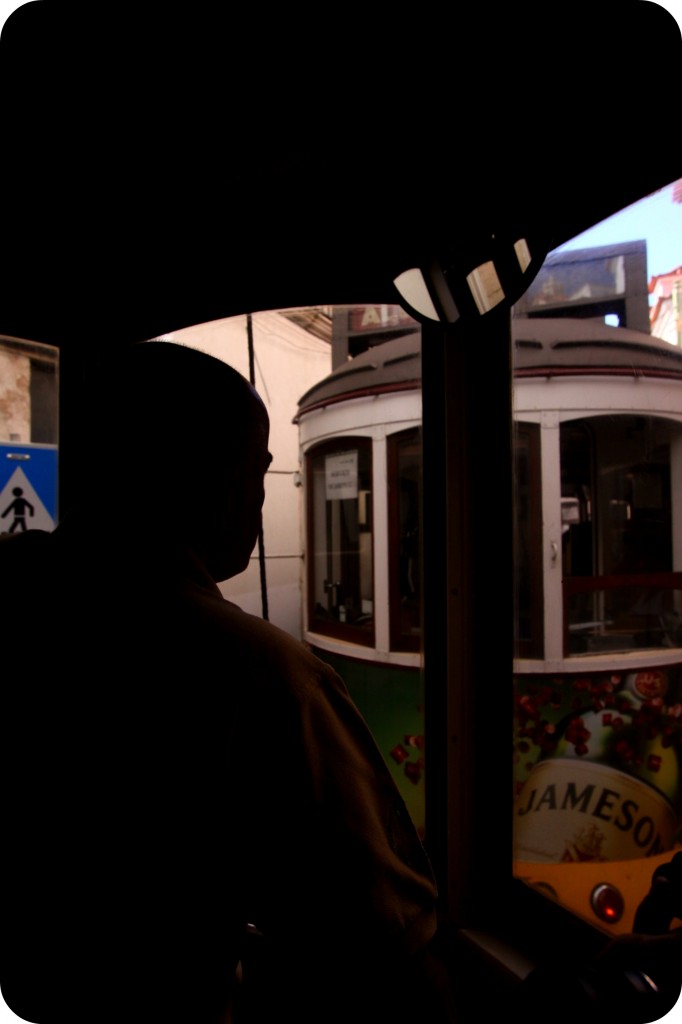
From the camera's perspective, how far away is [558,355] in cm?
262

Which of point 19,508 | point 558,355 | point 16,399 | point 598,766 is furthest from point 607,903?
point 16,399

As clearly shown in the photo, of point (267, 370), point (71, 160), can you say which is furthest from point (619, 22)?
point (267, 370)

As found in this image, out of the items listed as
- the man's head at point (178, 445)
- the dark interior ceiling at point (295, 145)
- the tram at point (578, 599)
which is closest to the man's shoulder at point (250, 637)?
the man's head at point (178, 445)

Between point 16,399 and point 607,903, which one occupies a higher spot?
point 16,399

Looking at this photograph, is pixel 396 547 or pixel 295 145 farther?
pixel 396 547

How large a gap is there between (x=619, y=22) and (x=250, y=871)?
154 cm

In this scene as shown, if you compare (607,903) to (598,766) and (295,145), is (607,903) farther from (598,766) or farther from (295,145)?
(295,145)

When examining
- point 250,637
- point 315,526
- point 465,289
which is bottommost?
point 250,637

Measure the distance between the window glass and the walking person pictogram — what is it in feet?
5.18

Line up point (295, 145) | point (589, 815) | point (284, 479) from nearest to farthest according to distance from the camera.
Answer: point (295, 145) → point (589, 815) → point (284, 479)

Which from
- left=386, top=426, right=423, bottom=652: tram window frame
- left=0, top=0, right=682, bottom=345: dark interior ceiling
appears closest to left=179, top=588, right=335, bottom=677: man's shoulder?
left=0, top=0, right=682, bottom=345: dark interior ceiling

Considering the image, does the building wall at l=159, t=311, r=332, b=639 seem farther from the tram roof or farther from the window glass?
the window glass

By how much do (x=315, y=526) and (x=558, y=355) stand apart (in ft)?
5.94

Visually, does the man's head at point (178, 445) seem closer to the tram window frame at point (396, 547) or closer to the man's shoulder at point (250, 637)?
the man's shoulder at point (250, 637)
